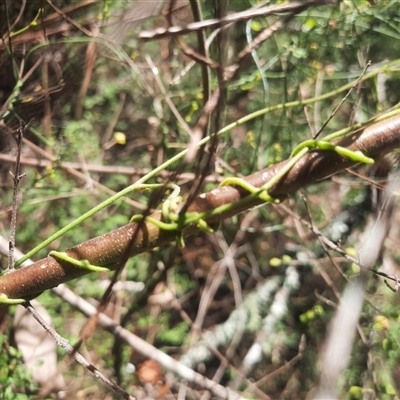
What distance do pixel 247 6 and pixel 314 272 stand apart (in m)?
1.25

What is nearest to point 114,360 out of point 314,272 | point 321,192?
point 314,272

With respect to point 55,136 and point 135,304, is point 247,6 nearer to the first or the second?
point 55,136

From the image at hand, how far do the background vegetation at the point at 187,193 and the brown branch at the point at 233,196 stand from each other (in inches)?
32.2

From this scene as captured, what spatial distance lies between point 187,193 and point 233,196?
98 centimetres

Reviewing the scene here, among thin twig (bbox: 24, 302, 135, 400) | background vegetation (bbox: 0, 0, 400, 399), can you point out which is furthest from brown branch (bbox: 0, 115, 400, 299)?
background vegetation (bbox: 0, 0, 400, 399)

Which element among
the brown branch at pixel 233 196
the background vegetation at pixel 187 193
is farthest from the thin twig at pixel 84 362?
the background vegetation at pixel 187 193

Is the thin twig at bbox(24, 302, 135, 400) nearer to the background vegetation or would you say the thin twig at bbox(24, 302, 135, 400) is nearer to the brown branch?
the brown branch

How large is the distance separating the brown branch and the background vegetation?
2.68 ft

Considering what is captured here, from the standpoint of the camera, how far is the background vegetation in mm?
1562

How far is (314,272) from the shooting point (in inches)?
72.2

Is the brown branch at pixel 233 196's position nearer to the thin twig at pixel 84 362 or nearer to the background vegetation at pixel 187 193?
the thin twig at pixel 84 362

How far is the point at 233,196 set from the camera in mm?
628

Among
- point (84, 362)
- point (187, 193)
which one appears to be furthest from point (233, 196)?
point (187, 193)

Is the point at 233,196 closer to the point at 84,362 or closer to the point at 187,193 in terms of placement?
the point at 84,362
